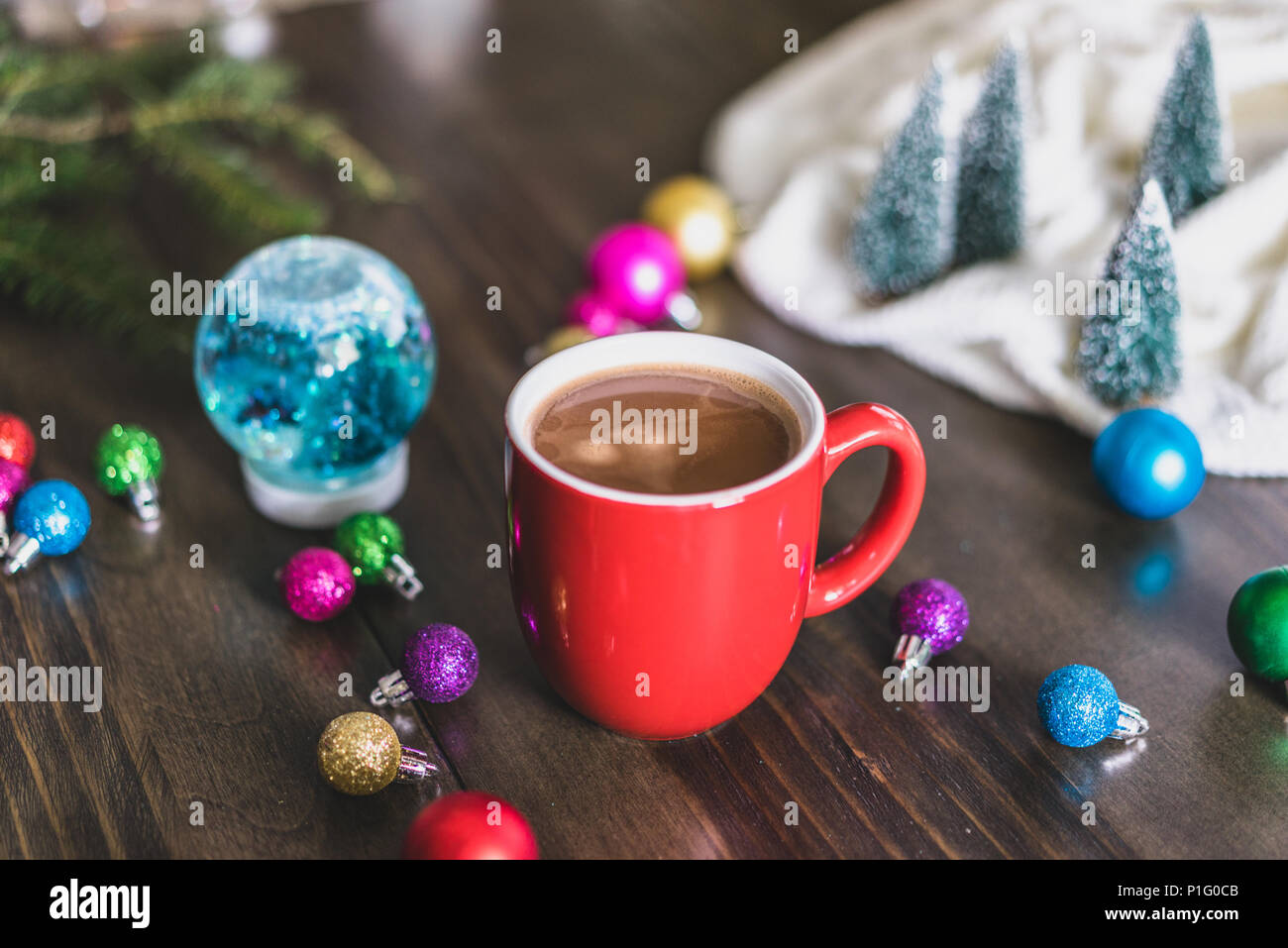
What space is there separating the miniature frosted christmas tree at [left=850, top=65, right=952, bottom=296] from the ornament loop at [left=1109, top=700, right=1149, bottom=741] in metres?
0.48

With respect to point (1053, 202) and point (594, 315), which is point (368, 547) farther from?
point (1053, 202)

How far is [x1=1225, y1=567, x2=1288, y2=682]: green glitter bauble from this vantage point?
643 millimetres

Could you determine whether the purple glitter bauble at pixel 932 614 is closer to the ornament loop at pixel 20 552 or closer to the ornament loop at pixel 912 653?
the ornament loop at pixel 912 653

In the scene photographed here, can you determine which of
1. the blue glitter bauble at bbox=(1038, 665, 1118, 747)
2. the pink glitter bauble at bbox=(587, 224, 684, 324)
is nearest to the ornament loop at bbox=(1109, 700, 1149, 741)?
the blue glitter bauble at bbox=(1038, 665, 1118, 747)

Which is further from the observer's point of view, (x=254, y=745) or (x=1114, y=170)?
(x=1114, y=170)

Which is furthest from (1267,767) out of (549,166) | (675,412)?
(549,166)

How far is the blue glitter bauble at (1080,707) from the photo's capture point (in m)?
0.62

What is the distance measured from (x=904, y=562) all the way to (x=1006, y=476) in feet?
0.43

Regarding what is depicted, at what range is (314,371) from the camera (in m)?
0.74

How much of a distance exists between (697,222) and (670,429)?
0.50m

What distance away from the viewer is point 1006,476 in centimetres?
84
